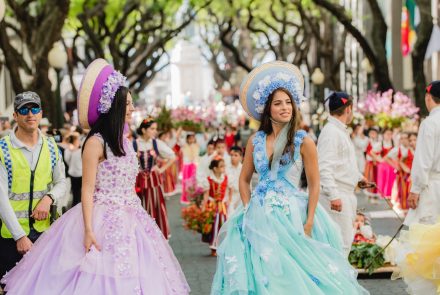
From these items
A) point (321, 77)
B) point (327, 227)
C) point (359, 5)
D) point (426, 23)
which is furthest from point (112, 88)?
point (359, 5)

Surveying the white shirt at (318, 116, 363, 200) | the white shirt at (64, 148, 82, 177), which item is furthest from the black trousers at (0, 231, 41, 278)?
the white shirt at (64, 148, 82, 177)

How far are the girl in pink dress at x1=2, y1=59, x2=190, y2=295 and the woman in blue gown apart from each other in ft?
1.63

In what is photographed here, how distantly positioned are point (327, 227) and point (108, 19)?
36848 mm

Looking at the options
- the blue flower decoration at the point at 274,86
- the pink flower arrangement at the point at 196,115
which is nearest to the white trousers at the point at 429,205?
the blue flower decoration at the point at 274,86

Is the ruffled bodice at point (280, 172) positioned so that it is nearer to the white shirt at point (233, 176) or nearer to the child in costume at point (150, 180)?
the child in costume at point (150, 180)

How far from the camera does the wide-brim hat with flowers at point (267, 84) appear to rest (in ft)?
26.2

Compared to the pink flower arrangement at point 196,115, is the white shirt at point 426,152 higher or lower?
higher

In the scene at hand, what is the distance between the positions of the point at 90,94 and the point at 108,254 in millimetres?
1024

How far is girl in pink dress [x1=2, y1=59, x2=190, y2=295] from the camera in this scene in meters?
6.99

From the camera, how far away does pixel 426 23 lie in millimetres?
24844

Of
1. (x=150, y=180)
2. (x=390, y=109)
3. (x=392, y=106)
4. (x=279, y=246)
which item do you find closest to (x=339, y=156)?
(x=279, y=246)

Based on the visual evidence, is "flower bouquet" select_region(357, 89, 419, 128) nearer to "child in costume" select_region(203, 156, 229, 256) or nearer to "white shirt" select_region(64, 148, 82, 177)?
"white shirt" select_region(64, 148, 82, 177)

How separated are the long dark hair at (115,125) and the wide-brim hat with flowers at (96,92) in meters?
0.03

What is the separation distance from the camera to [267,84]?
26.2ft
